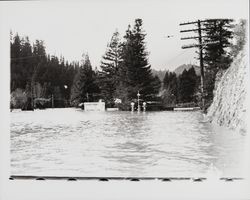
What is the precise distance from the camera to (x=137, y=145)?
9.68 feet

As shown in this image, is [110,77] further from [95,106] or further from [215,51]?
[215,51]

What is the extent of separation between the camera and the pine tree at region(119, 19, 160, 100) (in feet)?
10.0

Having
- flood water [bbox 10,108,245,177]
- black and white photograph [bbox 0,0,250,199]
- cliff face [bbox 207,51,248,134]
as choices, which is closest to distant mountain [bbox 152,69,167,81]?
black and white photograph [bbox 0,0,250,199]

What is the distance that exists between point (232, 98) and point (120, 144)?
905 mm

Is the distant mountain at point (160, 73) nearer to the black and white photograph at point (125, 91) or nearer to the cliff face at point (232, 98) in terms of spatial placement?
the black and white photograph at point (125, 91)

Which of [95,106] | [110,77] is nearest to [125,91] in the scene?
[110,77]

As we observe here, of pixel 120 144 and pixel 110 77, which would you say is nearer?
pixel 120 144

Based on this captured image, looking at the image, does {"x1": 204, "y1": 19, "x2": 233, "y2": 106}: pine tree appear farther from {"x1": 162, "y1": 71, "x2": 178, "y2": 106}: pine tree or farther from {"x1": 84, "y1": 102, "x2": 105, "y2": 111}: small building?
{"x1": 84, "y1": 102, "x2": 105, "y2": 111}: small building

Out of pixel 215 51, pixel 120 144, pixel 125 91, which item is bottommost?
pixel 120 144

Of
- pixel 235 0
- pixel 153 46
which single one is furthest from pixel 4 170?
pixel 235 0

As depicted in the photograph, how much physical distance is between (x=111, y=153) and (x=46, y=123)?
1.93ft

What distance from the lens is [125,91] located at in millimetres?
3062

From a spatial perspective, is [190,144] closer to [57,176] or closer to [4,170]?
[57,176]

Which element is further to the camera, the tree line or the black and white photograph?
the tree line
